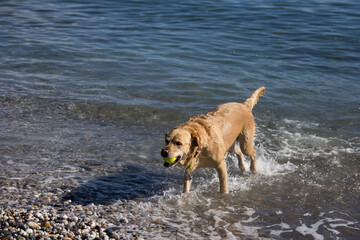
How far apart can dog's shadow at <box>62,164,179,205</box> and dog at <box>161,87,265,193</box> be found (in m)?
0.67

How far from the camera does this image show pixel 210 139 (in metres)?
6.10

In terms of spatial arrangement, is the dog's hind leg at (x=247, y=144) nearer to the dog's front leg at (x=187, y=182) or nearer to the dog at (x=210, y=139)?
the dog at (x=210, y=139)

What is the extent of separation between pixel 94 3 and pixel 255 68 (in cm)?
1207

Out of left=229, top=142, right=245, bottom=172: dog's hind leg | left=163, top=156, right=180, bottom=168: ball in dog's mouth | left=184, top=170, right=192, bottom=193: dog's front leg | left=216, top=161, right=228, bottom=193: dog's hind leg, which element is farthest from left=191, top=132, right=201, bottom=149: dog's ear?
left=229, top=142, right=245, bottom=172: dog's hind leg

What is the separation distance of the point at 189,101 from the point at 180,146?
543cm

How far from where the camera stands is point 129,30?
683 inches

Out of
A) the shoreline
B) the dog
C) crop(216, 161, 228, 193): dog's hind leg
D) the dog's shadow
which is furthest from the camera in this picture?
crop(216, 161, 228, 193): dog's hind leg

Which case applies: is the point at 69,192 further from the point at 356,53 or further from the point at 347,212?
the point at 356,53

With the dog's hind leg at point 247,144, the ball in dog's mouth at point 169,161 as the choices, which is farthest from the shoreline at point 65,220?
the dog's hind leg at point 247,144

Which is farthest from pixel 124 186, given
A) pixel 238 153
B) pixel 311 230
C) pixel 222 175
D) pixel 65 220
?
pixel 311 230

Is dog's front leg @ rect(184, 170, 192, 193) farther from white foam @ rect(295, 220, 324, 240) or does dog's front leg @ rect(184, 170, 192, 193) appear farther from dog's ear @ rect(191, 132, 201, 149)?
white foam @ rect(295, 220, 324, 240)

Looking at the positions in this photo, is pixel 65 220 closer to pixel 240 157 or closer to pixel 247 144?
pixel 247 144

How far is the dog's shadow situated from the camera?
20.6 feet

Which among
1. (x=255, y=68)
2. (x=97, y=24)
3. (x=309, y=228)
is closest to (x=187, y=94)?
(x=255, y=68)
